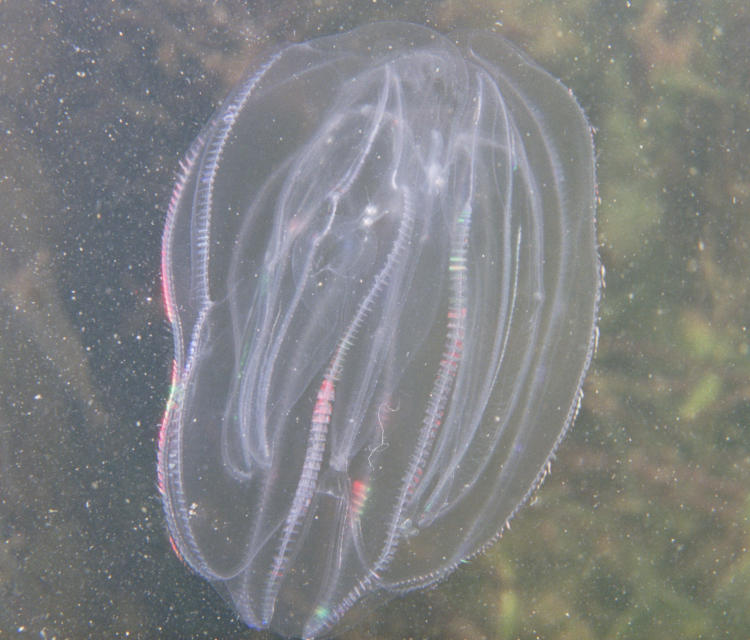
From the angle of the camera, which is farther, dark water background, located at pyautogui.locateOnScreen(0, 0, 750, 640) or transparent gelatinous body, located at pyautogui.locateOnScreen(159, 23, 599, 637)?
dark water background, located at pyautogui.locateOnScreen(0, 0, 750, 640)

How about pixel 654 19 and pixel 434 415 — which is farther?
pixel 654 19

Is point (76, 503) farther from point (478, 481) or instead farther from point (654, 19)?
point (654, 19)

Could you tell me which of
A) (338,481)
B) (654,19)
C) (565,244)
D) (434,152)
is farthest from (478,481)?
(654,19)

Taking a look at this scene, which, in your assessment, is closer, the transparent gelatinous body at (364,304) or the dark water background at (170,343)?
the transparent gelatinous body at (364,304)

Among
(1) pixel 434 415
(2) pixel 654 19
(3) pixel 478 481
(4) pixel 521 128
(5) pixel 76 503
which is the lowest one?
(5) pixel 76 503

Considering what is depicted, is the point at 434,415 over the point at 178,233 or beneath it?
beneath
